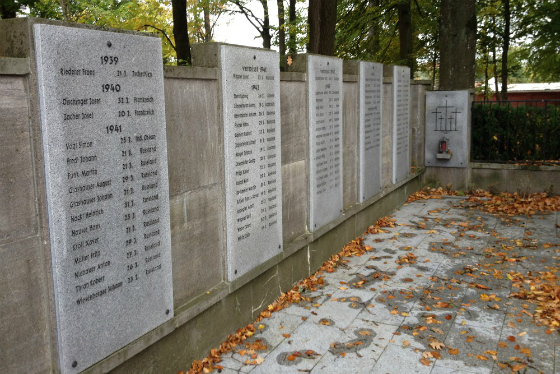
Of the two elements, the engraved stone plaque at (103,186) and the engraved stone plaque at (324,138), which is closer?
the engraved stone plaque at (103,186)

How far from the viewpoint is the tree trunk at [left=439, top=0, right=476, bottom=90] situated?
12469 millimetres

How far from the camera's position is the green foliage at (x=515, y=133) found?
37.6ft

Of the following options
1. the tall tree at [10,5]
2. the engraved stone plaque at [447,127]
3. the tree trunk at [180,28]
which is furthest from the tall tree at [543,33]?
the tall tree at [10,5]

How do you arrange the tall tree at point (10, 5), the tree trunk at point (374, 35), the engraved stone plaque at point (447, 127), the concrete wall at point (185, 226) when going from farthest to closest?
the tree trunk at point (374, 35) → the engraved stone plaque at point (447, 127) → the tall tree at point (10, 5) → the concrete wall at point (185, 226)

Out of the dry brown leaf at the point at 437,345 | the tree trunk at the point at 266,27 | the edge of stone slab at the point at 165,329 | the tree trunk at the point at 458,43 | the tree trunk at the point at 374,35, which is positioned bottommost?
the dry brown leaf at the point at 437,345

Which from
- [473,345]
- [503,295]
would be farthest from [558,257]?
[473,345]

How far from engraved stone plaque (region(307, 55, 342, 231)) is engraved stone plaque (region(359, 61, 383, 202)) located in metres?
1.03

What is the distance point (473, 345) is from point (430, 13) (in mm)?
17468

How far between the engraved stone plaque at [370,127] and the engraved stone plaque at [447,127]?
10.4ft

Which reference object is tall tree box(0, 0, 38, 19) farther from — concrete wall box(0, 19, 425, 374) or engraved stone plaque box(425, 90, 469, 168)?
engraved stone plaque box(425, 90, 469, 168)

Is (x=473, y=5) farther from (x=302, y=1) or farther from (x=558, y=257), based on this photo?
(x=302, y=1)

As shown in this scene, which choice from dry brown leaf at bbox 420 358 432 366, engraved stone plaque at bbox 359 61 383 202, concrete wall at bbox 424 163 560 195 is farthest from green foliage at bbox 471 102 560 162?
dry brown leaf at bbox 420 358 432 366

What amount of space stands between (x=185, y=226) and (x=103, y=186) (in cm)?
112

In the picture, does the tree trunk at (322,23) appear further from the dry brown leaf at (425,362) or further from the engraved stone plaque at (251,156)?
the dry brown leaf at (425,362)
